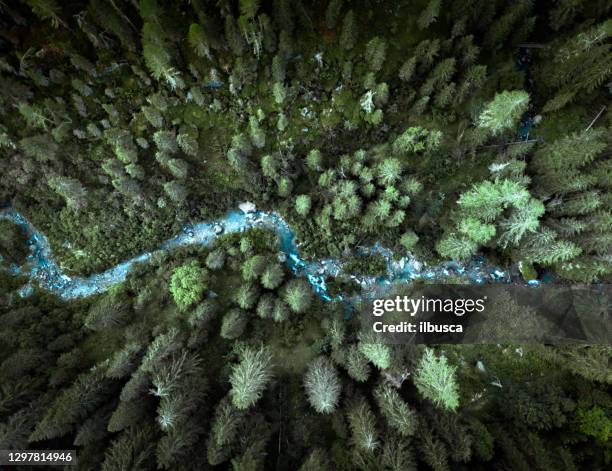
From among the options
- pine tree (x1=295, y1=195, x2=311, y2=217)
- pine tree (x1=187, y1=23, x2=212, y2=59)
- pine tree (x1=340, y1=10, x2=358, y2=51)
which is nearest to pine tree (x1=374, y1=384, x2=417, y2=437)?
pine tree (x1=295, y1=195, x2=311, y2=217)

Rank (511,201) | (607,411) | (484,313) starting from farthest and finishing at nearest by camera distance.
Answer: (484,313), (511,201), (607,411)

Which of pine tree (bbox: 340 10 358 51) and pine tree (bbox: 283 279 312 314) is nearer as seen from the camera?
pine tree (bbox: 283 279 312 314)

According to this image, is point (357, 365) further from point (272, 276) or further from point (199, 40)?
point (199, 40)

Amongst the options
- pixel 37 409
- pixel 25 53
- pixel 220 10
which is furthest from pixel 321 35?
pixel 37 409

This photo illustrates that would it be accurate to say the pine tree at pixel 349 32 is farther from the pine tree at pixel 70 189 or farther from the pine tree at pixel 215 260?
the pine tree at pixel 70 189

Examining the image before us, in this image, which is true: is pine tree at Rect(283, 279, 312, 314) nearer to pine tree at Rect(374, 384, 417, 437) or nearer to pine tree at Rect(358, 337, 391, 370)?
pine tree at Rect(358, 337, 391, 370)

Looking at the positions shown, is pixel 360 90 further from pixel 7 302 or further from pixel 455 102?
pixel 7 302

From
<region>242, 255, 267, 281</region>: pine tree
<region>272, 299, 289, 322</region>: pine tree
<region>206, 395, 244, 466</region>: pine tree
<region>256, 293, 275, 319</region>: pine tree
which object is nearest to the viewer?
<region>206, 395, 244, 466</region>: pine tree

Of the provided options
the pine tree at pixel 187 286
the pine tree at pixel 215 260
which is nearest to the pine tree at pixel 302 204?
the pine tree at pixel 215 260
